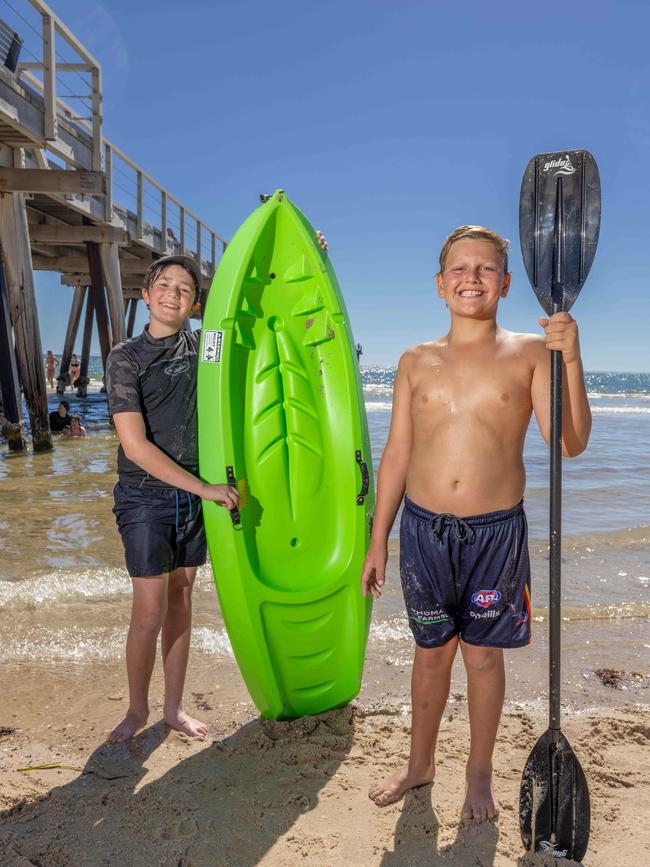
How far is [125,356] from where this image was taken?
2.28m

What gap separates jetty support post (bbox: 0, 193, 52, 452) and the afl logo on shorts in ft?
26.1

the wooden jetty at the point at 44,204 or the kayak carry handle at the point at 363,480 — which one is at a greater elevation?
the wooden jetty at the point at 44,204

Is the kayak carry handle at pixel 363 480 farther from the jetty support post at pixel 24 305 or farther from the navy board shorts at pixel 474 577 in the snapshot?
the jetty support post at pixel 24 305

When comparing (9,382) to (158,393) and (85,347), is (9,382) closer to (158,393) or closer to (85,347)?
(158,393)

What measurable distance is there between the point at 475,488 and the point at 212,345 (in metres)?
1.10

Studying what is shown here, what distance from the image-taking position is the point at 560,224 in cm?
188

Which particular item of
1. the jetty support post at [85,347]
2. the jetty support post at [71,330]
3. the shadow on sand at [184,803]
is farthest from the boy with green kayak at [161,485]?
the jetty support post at [71,330]

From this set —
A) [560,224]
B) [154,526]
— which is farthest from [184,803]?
[560,224]

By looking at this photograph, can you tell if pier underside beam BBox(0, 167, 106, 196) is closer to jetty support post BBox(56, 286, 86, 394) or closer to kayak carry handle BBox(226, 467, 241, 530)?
kayak carry handle BBox(226, 467, 241, 530)

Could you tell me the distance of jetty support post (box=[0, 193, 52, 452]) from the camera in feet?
26.7

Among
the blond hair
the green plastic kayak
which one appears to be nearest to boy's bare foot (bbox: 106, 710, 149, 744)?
the green plastic kayak

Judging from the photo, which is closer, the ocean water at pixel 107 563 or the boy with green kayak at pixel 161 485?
the boy with green kayak at pixel 161 485

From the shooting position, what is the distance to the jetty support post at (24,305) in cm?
814

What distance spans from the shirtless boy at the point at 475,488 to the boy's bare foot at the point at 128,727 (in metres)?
0.90
